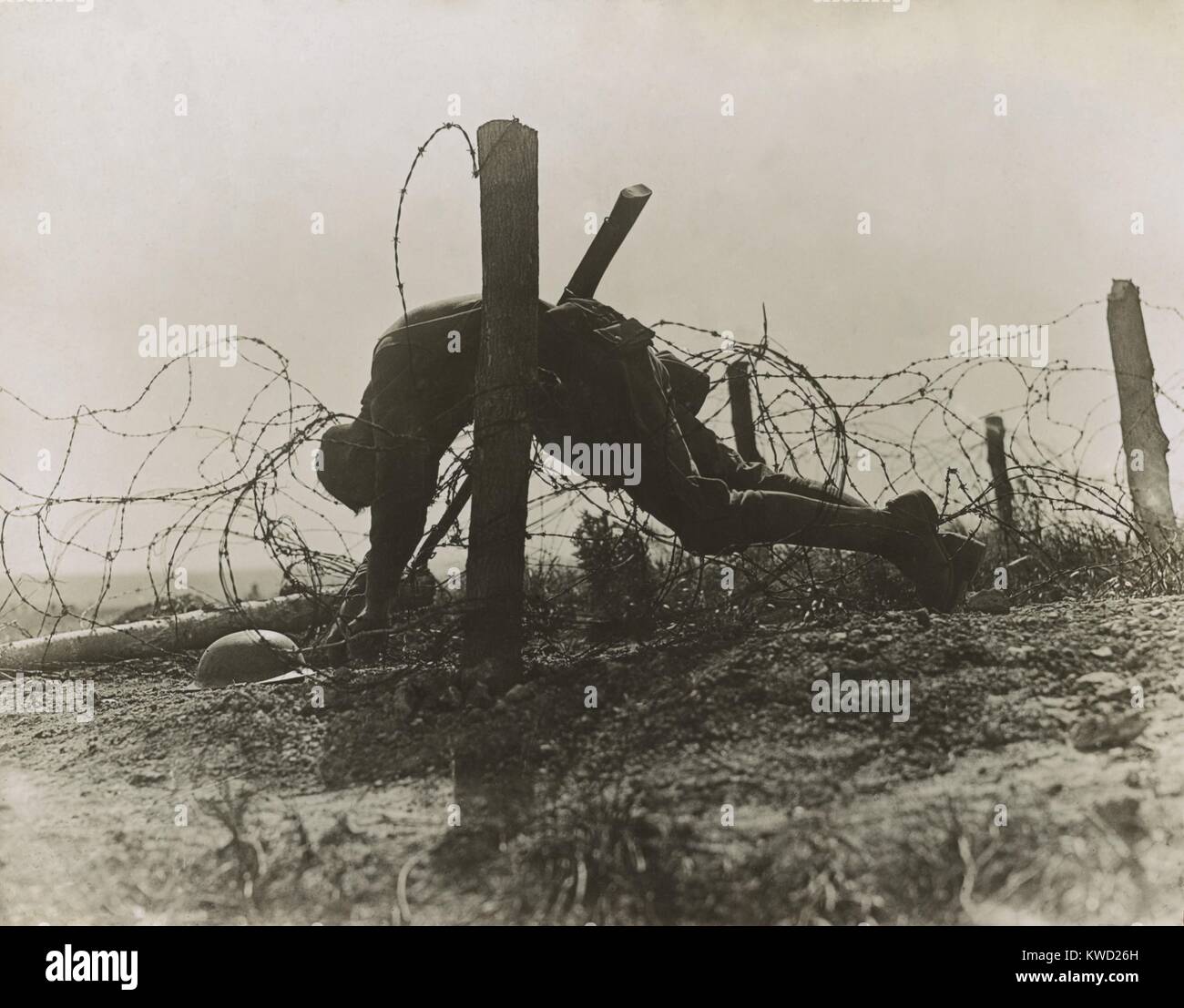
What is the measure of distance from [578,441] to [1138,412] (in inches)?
140

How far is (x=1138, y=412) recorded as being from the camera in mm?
5480

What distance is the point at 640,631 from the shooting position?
405 cm

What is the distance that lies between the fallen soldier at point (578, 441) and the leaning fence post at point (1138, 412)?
7.30 ft

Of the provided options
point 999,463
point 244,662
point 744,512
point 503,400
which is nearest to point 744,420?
point 999,463

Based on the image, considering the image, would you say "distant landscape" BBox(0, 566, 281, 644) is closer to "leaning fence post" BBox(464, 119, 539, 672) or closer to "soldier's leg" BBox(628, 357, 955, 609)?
"leaning fence post" BBox(464, 119, 539, 672)

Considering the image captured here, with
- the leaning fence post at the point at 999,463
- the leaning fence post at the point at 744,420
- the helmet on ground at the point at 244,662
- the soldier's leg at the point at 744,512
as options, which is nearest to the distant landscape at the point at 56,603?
the helmet on ground at the point at 244,662

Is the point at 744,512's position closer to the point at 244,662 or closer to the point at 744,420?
the point at 744,420

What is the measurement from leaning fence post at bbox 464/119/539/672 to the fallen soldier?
7.0 inches

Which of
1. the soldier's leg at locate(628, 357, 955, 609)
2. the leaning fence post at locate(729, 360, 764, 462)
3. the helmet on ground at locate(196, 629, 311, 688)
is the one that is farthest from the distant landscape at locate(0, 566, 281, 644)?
the leaning fence post at locate(729, 360, 764, 462)

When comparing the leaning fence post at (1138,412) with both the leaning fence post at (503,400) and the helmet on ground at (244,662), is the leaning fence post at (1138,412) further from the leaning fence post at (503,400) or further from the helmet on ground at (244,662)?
the helmet on ground at (244,662)

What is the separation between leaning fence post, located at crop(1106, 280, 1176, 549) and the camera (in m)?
5.39

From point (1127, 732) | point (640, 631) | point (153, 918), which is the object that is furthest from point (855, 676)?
point (153, 918)

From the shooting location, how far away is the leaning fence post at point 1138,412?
17.7ft
